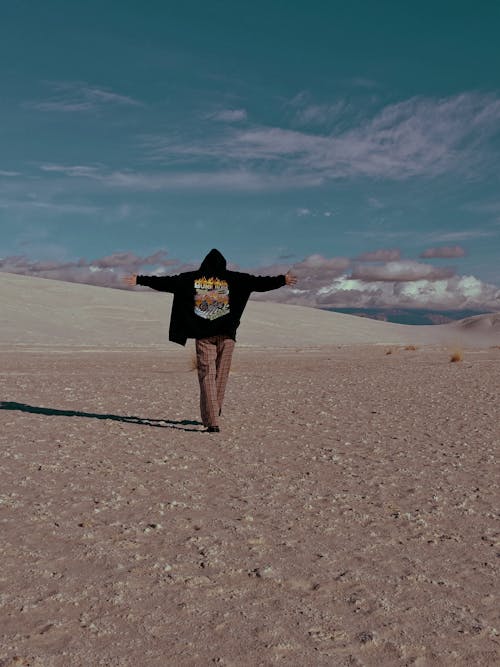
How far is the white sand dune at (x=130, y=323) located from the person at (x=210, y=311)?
2040 cm

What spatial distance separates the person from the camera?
27.4 ft

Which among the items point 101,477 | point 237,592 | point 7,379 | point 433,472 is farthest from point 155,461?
point 7,379

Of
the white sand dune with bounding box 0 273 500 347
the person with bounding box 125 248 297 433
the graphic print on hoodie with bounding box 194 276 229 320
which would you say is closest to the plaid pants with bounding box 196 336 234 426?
the person with bounding box 125 248 297 433

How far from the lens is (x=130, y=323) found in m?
51.0

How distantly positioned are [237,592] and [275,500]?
5.83 feet

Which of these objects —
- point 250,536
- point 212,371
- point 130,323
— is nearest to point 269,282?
point 212,371

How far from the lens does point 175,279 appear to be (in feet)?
27.9

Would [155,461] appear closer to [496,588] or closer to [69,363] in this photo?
[496,588]

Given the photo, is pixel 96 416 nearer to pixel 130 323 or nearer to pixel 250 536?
pixel 250 536

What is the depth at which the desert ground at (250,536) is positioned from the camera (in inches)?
119

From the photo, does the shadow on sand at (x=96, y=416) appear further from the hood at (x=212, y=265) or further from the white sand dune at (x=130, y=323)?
the white sand dune at (x=130, y=323)

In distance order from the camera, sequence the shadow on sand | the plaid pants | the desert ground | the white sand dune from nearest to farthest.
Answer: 1. the desert ground
2. the plaid pants
3. the shadow on sand
4. the white sand dune

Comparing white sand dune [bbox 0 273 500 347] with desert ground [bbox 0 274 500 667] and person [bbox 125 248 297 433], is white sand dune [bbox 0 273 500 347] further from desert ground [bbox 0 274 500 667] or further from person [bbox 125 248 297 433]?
desert ground [bbox 0 274 500 667]

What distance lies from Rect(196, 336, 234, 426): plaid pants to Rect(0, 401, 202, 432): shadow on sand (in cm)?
38
